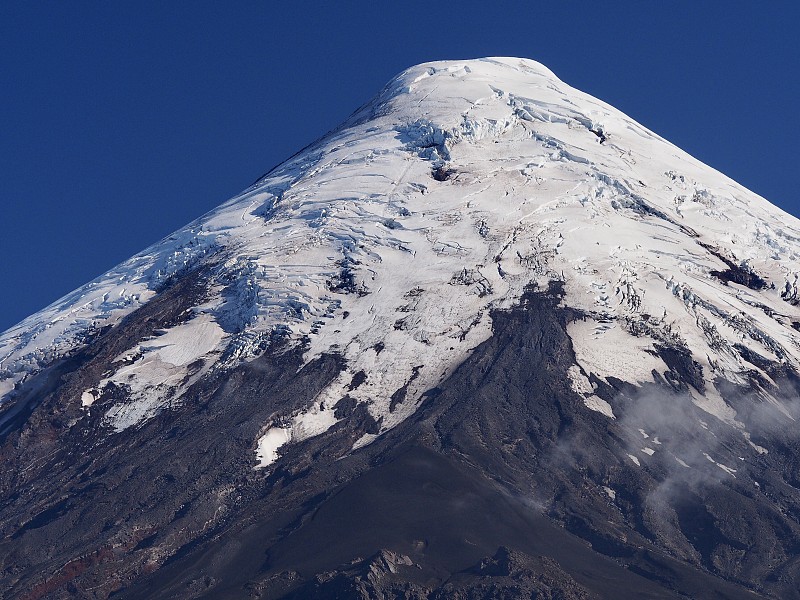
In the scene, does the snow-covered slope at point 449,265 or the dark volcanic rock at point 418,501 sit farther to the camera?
the snow-covered slope at point 449,265

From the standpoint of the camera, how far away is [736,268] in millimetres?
95875

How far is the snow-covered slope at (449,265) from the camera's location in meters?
84.6

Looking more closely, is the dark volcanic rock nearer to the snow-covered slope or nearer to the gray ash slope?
the gray ash slope

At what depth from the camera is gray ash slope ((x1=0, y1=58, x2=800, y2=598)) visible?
6606 centimetres

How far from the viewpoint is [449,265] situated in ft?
306

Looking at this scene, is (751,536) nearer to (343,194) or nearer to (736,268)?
(736,268)

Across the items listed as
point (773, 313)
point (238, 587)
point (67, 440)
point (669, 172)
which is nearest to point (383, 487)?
point (238, 587)

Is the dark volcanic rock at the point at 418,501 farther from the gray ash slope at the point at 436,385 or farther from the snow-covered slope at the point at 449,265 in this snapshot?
the snow-covered slope at the point at 449,265

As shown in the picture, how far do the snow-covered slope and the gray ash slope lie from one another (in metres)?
0.22

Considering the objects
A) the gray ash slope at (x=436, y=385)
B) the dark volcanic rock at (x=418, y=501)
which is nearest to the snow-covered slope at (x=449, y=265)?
the gray ash slope at (x=436, y=385)

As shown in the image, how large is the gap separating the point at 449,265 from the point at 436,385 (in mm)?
13530

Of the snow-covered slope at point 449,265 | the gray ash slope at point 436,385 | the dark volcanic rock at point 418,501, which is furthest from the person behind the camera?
the snow-covered slope at point 449,265

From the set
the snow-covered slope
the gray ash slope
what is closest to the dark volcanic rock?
the gray ash slope

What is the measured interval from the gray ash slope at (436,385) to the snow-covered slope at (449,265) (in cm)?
22
